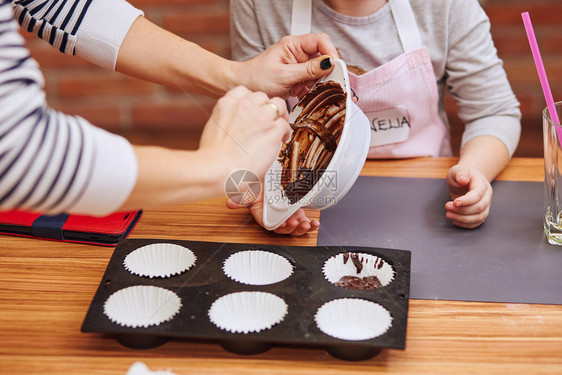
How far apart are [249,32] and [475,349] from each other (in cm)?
88

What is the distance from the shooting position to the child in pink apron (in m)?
1.20

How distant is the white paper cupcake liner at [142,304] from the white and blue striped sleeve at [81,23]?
1.45ft

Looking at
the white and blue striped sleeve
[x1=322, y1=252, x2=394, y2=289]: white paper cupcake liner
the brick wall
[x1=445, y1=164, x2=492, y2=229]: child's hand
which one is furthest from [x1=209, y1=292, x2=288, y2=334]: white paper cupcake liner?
the brick wall

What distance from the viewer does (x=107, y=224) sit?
2.99ft

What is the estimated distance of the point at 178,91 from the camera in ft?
6.95

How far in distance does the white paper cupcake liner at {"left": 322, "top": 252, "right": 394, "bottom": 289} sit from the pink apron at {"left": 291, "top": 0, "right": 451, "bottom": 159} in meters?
0.41

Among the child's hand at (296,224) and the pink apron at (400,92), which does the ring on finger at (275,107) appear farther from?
the pink apron at (400,92)

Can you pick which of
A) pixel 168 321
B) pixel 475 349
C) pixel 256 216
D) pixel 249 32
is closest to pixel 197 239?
pixel 256 216

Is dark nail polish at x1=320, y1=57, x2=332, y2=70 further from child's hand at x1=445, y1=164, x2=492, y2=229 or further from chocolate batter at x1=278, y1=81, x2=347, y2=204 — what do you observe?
child's hand at x1=445, y1=164, x2=492, y2=229

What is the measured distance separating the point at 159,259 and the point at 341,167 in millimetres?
A: 289

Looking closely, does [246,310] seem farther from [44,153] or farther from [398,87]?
[398,87]

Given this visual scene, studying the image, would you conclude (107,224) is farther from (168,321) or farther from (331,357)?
(331,357)

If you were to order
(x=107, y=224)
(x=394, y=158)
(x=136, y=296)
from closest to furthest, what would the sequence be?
(x=136, y=296)
(x=107, y=224)
(x=394, y=158)

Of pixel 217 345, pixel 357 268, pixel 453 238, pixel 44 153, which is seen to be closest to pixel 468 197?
pixel 453 238
